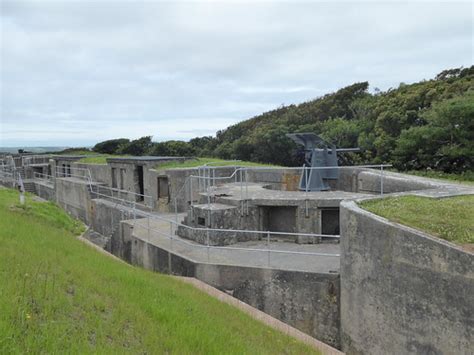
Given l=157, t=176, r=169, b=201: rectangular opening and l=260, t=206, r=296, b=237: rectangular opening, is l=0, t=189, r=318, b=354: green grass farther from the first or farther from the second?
l=157, t=176, r=169, b=201: rectangular opening

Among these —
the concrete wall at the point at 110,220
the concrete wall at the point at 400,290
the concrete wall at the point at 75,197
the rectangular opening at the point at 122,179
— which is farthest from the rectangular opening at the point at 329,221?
the concrete wall at the point at 75,197

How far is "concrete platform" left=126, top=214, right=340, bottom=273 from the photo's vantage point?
7859 mm

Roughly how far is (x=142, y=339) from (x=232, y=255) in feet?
17.5

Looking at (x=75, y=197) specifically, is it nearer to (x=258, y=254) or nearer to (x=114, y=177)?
(x=114, y=177)

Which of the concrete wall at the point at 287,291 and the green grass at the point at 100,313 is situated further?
the concrete wall at the point at 287,291

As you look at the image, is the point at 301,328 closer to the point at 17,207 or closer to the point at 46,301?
the point at 46,301

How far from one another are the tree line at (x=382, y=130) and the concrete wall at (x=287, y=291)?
291 inches

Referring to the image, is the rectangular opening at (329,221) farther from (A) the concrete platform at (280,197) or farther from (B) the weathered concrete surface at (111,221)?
(B) the weathered concrete surface at (111,221)

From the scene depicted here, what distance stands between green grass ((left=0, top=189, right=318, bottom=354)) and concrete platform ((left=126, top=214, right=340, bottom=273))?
231 centimetres

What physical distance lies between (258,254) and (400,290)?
3665 mm

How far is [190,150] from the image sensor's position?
129 feet

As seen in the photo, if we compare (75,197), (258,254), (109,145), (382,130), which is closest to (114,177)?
(75,197)

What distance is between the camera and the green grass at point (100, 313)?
321 cm

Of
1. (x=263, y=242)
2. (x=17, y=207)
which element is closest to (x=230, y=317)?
(x=263, y=242)
